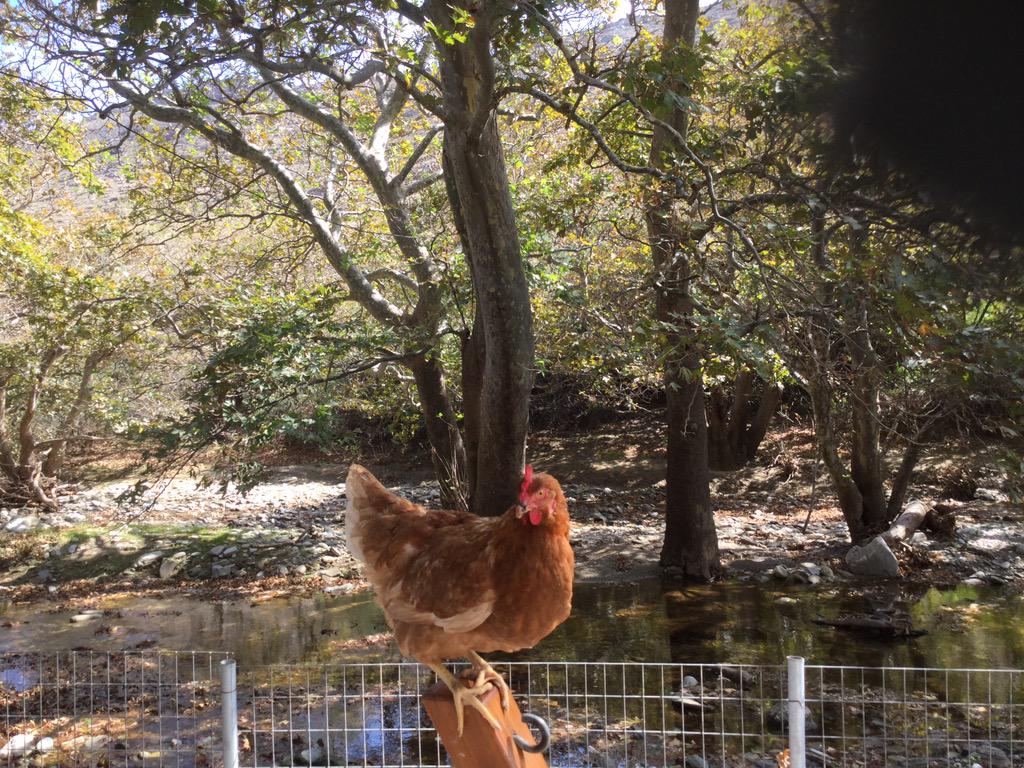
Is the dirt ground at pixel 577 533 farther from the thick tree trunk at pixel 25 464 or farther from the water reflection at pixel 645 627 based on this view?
the water reflection at pixel 645 627

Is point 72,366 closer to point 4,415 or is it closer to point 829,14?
point 4,415

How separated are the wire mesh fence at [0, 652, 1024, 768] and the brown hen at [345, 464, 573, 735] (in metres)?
1.49

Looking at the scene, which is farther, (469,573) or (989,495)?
(989,495)

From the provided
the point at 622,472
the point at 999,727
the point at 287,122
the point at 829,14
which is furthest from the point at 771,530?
the point at 829,14

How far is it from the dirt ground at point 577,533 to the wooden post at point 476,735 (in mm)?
5637

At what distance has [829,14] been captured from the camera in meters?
0.71

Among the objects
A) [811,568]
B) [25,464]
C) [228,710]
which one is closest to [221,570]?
[25,464]

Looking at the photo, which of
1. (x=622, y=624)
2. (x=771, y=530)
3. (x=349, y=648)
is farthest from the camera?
(x=771, y=530)

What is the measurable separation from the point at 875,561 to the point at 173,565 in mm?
9010

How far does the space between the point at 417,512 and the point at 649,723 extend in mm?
3458

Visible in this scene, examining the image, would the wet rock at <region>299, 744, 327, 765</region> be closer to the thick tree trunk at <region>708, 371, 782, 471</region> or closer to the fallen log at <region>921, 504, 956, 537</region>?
the fallen log at <region>921, 504, 956, 537</region>

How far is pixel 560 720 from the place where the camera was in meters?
5.39

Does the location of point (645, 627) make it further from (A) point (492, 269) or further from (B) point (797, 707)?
(B) point (797, 707)

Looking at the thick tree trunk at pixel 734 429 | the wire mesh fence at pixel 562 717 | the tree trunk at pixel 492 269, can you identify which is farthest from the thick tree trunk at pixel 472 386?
the thick tree trunk at pixel 734 429
